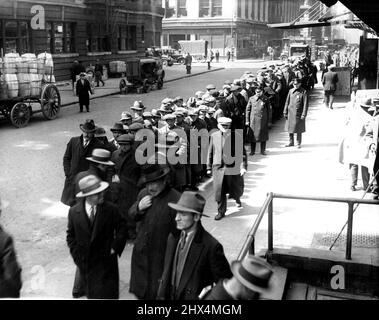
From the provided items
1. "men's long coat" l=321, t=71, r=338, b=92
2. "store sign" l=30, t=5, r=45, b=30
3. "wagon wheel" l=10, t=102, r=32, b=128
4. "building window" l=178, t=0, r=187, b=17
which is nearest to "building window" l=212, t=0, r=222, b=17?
"building window" l=178, t=0, r=187, b=17

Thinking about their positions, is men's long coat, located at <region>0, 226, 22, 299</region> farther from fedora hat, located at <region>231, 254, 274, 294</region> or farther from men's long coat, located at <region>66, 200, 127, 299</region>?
fedora hat, located at <region>231, 254, 274, 294</region>

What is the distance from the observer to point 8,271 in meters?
4.03

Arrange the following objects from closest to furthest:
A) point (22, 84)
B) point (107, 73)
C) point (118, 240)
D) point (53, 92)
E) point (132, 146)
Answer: point (118, 240)
point (132, 146)
point (22, 84)
point (53, 92)
point (107, 73)

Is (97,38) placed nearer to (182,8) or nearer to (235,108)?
(235,108)

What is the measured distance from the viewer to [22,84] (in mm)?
15867

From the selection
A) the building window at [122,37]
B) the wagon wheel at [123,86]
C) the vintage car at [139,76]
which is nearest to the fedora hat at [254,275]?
the vintage car at [139,76]

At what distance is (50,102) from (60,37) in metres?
13.4

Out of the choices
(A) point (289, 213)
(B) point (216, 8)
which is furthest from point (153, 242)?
(B) point (216, 8)

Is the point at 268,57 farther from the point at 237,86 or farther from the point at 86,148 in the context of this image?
the point at 86,148

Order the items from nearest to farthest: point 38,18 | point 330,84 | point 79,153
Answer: point 79,153
point 330,84
point 38,18

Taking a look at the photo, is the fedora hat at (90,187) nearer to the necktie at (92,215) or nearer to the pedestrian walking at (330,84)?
the necktie at (92,215)

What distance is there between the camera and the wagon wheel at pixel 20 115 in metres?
15.7

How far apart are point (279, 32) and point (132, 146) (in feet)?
251
